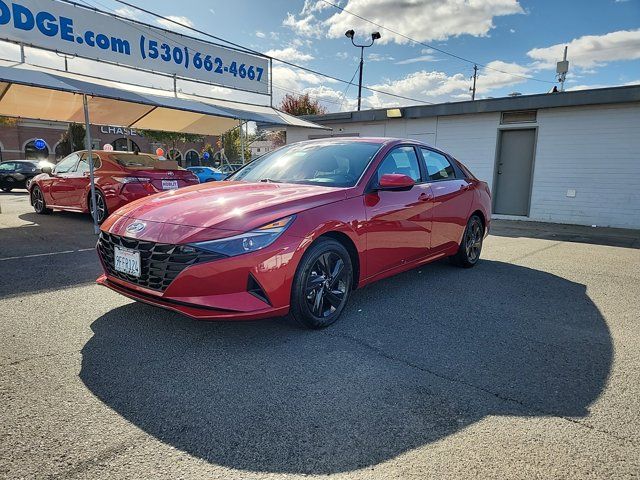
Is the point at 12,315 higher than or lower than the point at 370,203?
lower

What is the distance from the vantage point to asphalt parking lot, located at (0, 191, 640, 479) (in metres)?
1.80

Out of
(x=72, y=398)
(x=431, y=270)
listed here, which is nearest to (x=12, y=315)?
(x=72, y=398)

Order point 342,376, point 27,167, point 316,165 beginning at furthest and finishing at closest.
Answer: point 27,167 < point 316,165 < point 342,376

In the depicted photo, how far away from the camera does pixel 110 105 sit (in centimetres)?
963

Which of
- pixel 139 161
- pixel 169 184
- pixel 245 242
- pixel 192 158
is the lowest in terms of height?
pixel 245 242

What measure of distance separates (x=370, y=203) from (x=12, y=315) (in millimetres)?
3001

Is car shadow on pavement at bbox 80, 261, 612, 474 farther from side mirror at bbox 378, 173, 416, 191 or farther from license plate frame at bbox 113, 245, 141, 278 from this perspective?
side mirror at bbox 378, 173, 416, 191

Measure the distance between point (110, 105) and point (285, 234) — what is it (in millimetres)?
8763

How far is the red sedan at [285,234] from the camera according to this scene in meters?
2.66

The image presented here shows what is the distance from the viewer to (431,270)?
17.0 feet

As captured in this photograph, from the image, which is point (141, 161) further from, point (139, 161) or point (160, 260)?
point (160, 260)

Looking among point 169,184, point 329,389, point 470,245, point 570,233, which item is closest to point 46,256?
point 169,184

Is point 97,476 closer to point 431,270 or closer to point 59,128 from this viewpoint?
point 431,270

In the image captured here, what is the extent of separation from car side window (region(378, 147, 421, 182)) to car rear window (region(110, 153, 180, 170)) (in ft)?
18.3
